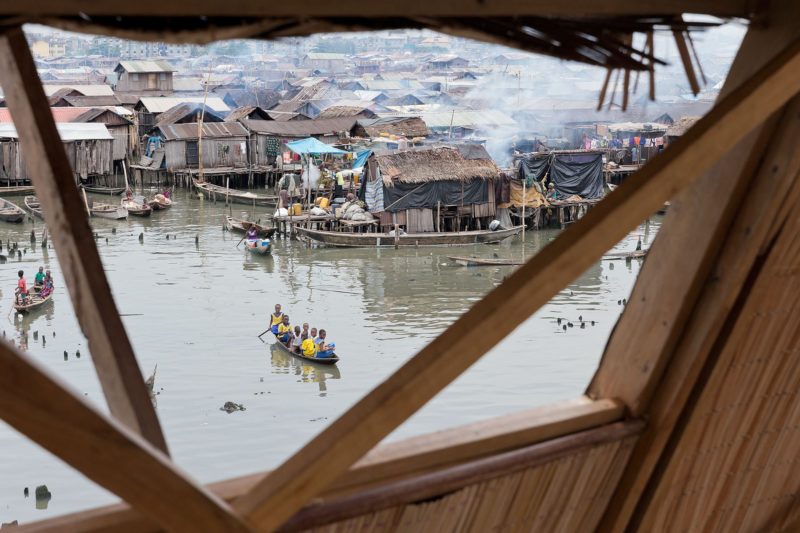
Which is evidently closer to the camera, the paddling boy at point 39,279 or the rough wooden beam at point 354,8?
the rough wooden beam at point 354,8

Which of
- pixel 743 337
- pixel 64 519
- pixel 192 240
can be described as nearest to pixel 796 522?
pixel 743 337

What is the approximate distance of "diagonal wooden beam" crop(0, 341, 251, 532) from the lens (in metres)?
0.72

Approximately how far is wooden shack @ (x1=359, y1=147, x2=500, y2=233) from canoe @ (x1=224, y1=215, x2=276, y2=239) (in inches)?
67.6

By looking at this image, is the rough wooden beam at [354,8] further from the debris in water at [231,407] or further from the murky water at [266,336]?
the debris in water at [231,407]

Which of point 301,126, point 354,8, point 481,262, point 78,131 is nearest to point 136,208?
point 78,131

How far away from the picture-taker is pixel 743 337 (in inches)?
54.6

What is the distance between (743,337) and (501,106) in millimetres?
25591

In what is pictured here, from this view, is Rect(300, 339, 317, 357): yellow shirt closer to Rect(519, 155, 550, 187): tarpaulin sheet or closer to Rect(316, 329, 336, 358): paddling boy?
Rect(316, 329, 336, 358): paddling boy

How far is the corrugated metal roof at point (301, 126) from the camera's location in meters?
22.2

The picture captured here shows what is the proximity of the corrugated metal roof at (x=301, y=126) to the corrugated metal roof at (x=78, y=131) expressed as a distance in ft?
10.1

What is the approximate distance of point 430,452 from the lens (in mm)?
1229

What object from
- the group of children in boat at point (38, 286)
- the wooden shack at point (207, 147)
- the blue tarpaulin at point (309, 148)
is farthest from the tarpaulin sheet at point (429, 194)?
the wooden shack at point (207, 147)

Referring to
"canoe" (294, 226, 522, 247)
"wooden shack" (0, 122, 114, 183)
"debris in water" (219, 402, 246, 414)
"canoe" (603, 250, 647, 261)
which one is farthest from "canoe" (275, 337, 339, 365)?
"wooden shack" (0, 122, 114, 183)

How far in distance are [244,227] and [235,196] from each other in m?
3.10
